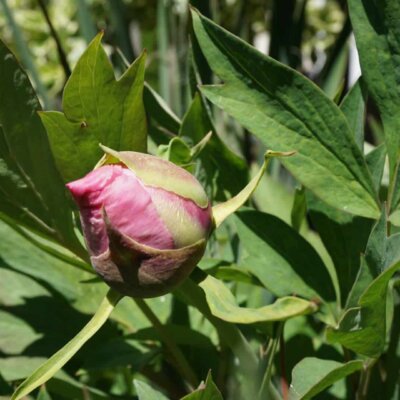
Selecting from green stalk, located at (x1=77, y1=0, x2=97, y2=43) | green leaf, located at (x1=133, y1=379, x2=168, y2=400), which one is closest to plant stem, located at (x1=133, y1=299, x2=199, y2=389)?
green leaf, located at (x1=133, y1=379, x2=168, y2=400)

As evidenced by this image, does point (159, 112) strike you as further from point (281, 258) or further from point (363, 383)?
point (363, 383)

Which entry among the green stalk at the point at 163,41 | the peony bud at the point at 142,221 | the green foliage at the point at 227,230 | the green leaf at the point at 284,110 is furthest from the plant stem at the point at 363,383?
the green stalk at the point at 163,41

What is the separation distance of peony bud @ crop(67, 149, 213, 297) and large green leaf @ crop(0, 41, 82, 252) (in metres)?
0.12

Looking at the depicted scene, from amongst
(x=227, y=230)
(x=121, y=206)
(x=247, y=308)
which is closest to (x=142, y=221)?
(x=121, y=206)

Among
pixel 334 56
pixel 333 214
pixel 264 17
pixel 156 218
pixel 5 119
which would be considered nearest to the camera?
pixel 156 218

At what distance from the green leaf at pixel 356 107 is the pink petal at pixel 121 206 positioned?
0.87 feet

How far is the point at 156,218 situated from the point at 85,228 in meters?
0.06

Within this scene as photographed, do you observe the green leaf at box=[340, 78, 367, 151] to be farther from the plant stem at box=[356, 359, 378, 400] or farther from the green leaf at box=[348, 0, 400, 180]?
the plant stem at box=[356, 359, 378, 400]

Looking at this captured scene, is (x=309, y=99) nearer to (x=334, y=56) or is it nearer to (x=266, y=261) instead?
(x=266, y=261)

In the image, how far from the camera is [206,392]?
0.53 metres

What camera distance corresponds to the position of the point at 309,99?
0.65 m

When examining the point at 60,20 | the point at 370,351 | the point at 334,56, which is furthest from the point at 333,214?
the point at 60,20

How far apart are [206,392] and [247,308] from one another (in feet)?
0.23

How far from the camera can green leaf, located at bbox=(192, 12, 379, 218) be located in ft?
2.10
